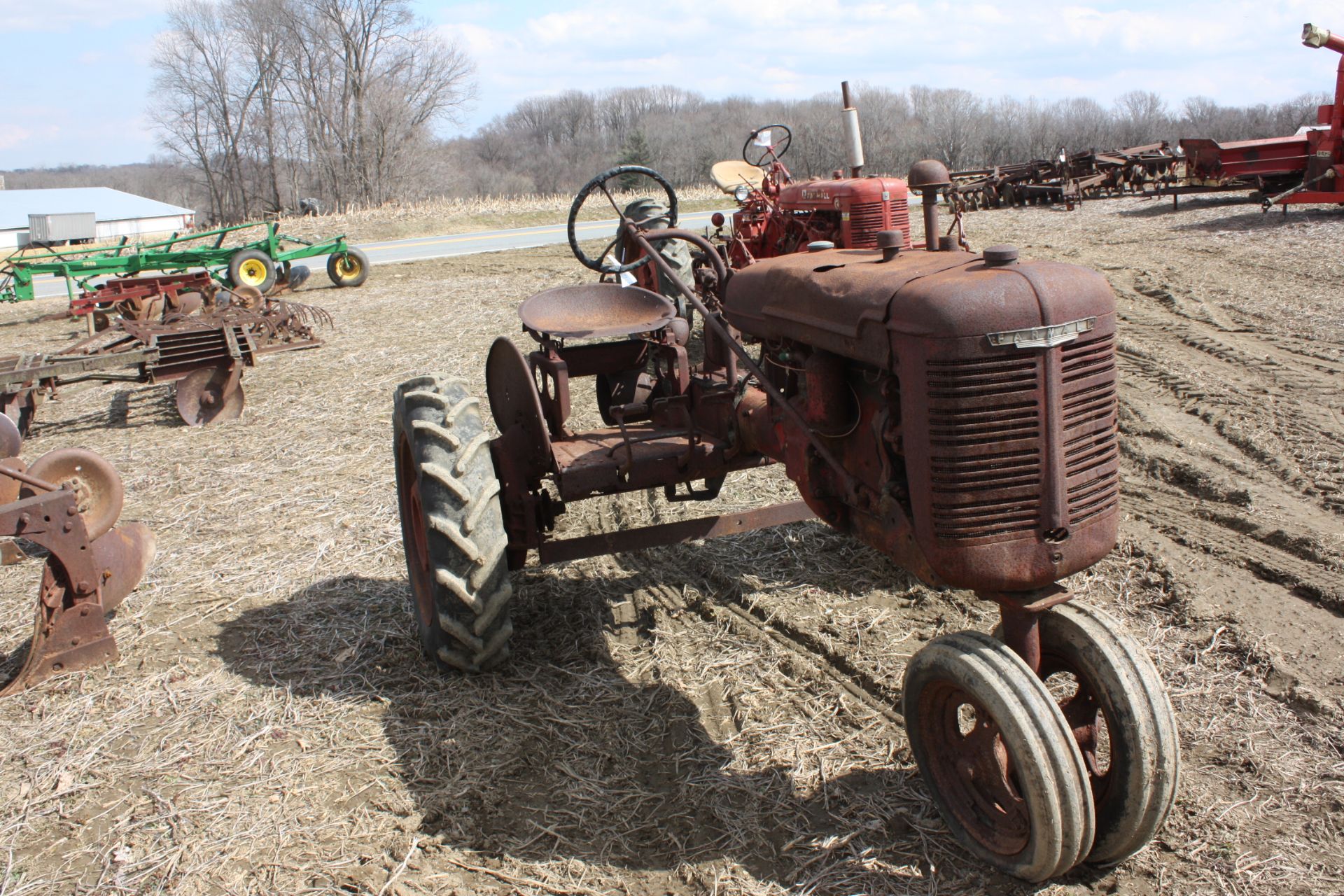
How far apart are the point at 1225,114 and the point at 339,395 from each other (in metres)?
51.6

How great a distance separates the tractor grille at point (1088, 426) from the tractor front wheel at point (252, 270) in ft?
46.0

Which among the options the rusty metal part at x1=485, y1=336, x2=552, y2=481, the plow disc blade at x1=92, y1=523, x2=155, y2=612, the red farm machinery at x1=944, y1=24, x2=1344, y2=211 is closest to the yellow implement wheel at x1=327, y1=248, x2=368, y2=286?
the red farm machinery at x1=944, y1=24, x2=1344, y2=211

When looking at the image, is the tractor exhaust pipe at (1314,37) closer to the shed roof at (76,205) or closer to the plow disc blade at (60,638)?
the plow disc blade at (60,638)

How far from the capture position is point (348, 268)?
15.5 meters

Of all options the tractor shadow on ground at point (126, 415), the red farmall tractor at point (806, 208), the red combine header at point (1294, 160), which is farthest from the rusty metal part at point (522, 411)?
the red combine header at point (1294, 160)

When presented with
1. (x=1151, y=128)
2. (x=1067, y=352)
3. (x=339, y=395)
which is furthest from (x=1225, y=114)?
(x=1067, y=352)

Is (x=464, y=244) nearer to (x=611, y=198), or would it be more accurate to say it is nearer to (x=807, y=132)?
(x=611, y=198)

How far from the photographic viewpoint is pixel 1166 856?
2.63 m

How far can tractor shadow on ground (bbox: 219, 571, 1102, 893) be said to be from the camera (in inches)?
108

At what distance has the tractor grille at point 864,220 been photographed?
8102 mm

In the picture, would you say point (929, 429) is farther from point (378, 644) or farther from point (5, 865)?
point (5, 865)

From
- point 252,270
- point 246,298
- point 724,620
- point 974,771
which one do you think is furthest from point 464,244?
point 974,771

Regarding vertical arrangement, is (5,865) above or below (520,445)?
below

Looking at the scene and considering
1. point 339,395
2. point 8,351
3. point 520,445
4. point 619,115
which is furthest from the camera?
point 619,115
